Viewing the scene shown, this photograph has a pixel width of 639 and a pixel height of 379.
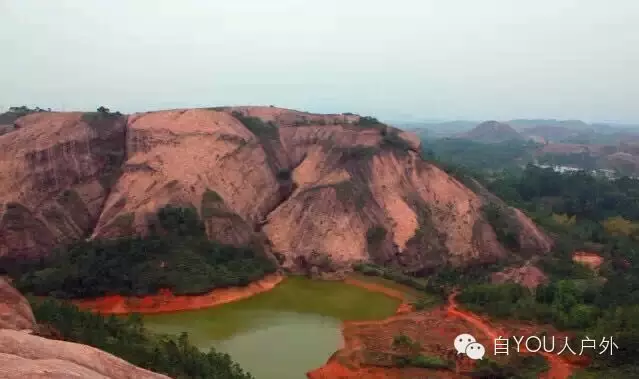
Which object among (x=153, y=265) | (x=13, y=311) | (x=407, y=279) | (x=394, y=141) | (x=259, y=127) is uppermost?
(x=259, y=127)

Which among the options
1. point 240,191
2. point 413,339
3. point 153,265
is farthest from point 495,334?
point 240,191

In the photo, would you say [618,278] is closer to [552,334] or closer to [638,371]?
[552,334]

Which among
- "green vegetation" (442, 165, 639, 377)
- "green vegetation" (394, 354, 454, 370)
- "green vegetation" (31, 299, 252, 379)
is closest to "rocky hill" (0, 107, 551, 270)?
"green vegetation" (442, 165, 639, 377)

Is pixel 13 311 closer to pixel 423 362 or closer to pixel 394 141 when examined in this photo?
pixel 423 362

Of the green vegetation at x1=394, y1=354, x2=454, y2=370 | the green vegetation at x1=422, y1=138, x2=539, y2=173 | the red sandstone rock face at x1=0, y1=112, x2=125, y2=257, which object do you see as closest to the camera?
the green vegetation at x1=394, y1=354, x2=454, y2=370

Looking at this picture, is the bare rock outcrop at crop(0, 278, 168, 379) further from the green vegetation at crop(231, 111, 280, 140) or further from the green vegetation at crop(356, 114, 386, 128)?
the green vegetation at crop(356, 114, 386, 128)

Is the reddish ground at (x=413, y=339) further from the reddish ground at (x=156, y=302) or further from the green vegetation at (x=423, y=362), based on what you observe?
the reddish ground at (x=156, y=302)
